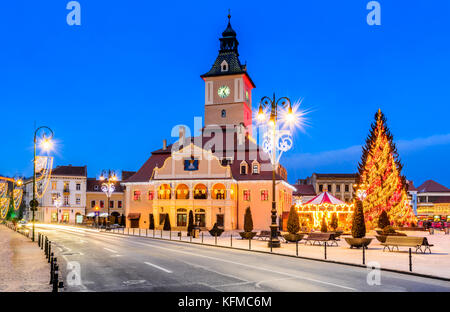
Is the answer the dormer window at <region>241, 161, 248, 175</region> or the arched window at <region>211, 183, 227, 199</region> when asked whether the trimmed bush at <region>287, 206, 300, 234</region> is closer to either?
the arched window at <region>211, 183, 227, 199</region>

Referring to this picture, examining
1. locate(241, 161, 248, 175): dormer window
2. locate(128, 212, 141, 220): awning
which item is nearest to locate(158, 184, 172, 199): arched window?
locate(128, 212, 141, 220): awning

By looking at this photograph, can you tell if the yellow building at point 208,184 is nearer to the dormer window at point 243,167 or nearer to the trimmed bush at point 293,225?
the dormer window at point 243,167

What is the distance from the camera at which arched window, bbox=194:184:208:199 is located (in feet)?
178

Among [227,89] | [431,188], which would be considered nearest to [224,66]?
[227,89]

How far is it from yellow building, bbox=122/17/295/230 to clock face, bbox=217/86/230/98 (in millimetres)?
6618

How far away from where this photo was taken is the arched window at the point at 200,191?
178 feet

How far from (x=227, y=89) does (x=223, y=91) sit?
0.73 m

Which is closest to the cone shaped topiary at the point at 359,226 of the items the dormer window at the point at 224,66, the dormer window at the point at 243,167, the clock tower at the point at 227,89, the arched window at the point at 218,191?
the arched window at the point at 218,191

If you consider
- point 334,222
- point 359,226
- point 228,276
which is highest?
point 359,226

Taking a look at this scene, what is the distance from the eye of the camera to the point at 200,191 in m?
54.6

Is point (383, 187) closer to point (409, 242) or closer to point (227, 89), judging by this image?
point (409, 242)
